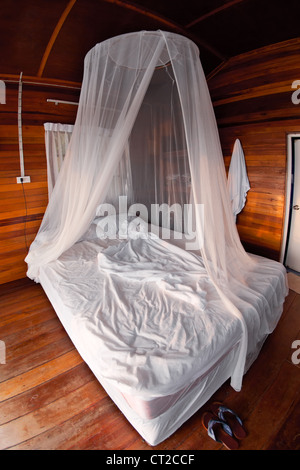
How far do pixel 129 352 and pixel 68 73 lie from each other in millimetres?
3085

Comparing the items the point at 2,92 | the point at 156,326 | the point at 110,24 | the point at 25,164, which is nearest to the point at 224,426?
the point at 156,326

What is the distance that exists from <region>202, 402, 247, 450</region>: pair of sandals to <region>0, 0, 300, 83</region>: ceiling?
3187mm

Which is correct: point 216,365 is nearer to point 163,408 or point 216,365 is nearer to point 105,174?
point 163,408

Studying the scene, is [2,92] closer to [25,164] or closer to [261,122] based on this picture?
[25,164]

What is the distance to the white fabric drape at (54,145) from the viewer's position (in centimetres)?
311

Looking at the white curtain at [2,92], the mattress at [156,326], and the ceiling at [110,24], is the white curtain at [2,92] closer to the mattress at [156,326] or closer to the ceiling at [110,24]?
the ceiling at [110,24]

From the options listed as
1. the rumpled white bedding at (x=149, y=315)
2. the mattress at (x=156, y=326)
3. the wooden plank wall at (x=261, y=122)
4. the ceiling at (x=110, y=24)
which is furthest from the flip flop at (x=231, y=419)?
the ceiling at (x=110, y=24)

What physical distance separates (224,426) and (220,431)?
0.04 metres

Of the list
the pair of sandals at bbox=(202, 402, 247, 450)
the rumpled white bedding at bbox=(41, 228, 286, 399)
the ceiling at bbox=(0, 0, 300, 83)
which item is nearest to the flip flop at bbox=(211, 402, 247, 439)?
the pair of sandals at bbox=(202, 402, 247, 450)

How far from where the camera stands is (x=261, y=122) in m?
2.96

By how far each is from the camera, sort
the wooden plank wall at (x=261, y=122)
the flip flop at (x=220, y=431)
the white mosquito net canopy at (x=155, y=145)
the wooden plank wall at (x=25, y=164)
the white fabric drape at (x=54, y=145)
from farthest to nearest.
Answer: the white fabric drape at (x=54, y=145) → the wooden plank wall at (x=25, y=164) → the wooden plank wall at (x=261, y=122) → the white mosquito net canopy at (x=155, y=145) → the flip flop at (x=220, y=431)

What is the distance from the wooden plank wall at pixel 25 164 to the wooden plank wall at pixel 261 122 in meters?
2.11

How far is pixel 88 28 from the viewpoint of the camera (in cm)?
215
